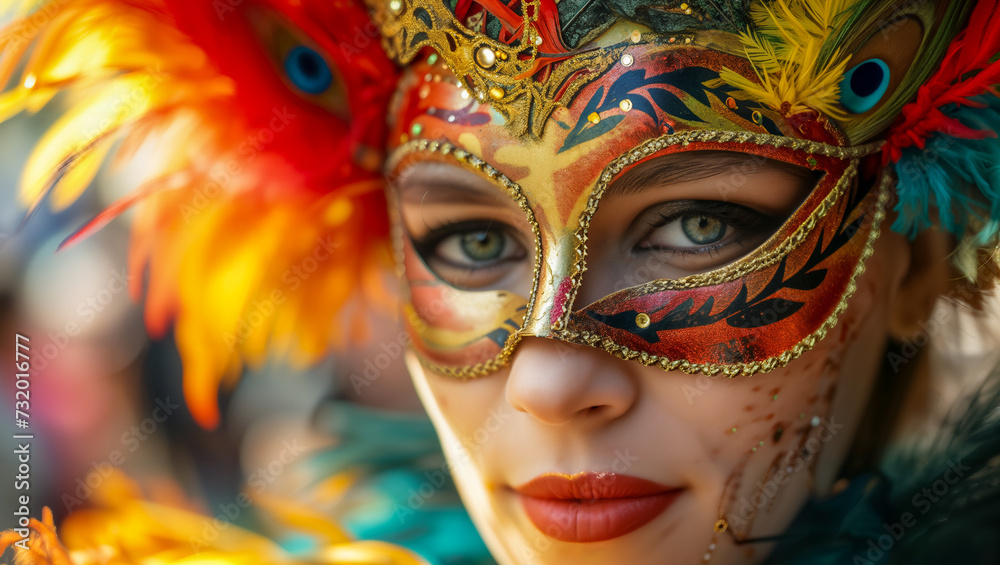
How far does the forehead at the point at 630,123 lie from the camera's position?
1.02 m

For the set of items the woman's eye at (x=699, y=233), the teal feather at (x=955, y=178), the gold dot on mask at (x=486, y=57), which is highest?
the teal feather at (x=955, y=178)

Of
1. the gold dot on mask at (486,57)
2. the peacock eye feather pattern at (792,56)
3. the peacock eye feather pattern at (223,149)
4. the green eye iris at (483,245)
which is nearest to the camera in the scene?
the peacock eye feather pattern at (792,56)

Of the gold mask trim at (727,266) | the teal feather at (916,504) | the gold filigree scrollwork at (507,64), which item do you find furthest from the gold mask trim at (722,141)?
the teal feather at (916,504)

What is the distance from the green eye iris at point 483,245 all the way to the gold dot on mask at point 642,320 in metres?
0.26

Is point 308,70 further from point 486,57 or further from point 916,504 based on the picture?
point 916,504

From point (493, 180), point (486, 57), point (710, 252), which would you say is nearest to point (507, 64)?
point (486, 57)

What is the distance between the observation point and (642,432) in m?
1.08

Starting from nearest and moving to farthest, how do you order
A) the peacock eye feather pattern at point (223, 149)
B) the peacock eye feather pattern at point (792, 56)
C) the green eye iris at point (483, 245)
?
the peacock eye feather pattern at point (792, 56)
the green eye iris at point (483, 245)
the peacock eye feather pattern at point (223, 149)

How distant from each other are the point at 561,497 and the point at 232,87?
3.05ft

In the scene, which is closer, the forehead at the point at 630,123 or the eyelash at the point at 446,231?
the forehead at the point at 630,123

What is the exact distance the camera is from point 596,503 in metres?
1.12

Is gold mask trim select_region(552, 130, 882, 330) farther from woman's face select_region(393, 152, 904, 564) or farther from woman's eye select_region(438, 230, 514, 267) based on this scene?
woman's eye select_region(438, 230, 514, 267)

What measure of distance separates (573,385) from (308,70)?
0.80 m

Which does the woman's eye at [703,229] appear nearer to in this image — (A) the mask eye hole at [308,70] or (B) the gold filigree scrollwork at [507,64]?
(B) the gold filigree scrollwork at [507,64]
